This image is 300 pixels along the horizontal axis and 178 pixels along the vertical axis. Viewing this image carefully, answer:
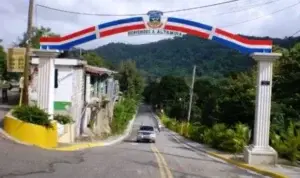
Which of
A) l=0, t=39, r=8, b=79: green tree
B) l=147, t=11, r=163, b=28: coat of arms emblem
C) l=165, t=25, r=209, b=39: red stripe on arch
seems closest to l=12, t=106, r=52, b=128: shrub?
l=147, t=11, r=163, b=28: coat of arms emblem

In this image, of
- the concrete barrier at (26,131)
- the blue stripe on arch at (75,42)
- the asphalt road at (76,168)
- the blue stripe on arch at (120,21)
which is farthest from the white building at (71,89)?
the asphalt road at (76,168)

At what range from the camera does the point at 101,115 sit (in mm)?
55062

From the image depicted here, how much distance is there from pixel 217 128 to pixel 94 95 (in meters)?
20.8

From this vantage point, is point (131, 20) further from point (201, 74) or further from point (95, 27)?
point (201, 74)

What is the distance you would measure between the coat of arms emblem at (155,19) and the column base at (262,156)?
6.50m

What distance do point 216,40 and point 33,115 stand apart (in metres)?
8.15

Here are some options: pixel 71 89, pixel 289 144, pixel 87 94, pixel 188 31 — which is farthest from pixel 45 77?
pixel 87 94

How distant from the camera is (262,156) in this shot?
19.8 meters

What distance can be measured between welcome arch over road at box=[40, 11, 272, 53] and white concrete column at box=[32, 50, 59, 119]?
0.73 m

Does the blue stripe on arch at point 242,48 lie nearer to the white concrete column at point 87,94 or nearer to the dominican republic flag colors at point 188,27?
the dominican republic flag colors at point 188,27

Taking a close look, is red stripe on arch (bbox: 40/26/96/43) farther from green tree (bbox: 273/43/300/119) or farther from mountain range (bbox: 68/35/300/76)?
mountain range (bbox: 68/35/300/76)

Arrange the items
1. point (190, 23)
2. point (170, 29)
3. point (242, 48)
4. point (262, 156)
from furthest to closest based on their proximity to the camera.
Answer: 1. point (170, 29)
2. point (190, 23)
3. point (242, 48)
4. point (262, 156)

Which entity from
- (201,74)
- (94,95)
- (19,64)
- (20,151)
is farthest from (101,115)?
(201,74)

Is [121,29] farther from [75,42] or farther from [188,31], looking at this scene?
[188,31]
